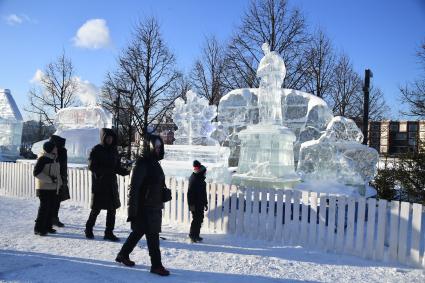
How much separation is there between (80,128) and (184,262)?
11037 millimetres

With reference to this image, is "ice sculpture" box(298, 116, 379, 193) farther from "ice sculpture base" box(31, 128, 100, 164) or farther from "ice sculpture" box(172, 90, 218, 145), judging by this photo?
"ice sculpture base" box(31, 128, 100, 164)

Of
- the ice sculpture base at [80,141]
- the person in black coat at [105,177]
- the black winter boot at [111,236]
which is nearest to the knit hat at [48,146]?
the person in black coat at [105,177]

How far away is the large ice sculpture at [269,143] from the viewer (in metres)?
9.94

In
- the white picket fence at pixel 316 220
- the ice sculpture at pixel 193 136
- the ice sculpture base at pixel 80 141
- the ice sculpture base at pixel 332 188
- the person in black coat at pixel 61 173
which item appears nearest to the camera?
the white picket fence at pixel 316 220

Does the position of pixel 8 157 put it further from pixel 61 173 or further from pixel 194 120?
pixel 61 173

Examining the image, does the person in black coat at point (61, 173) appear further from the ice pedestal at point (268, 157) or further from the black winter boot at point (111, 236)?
the ice pedestal at point (268, 157)

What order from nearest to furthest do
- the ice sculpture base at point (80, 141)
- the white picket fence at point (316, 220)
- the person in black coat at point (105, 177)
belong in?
the white picket fence at point (316, 220), the person in black coat at point (105, 177), the ice sculpture base at point (80, 141)

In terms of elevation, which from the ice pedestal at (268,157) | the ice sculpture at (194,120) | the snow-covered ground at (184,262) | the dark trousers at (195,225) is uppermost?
the ice sculpture at (194,120)

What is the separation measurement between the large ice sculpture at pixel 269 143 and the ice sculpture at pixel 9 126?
12.5m

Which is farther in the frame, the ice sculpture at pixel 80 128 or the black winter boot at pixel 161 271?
the ice sculpture at pixel 80 128

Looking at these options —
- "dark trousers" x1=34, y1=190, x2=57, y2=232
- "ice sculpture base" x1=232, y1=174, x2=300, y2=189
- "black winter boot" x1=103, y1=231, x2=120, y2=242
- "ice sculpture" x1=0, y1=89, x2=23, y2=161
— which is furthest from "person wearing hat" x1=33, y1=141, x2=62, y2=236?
"ice sculpture" x1=0, y1=89, x2=23, y2=161

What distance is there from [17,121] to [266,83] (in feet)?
42.9

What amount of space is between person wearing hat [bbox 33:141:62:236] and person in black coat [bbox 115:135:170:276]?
2449mm

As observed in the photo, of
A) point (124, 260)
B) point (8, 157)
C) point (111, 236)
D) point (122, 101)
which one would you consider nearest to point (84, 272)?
point (124, 260)
